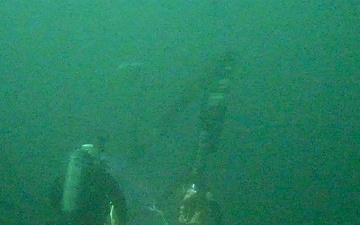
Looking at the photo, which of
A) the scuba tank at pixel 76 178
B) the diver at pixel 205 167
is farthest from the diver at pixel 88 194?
the diver at pixel 205 167

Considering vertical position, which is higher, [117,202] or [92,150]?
[92,150]

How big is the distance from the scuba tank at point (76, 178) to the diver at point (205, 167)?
1.52 m

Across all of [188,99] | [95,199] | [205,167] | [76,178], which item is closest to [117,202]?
[95,199]

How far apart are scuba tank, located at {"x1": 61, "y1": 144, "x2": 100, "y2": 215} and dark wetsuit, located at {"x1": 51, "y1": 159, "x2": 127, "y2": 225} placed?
0.05 ft

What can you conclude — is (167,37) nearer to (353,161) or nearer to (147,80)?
(147,80)

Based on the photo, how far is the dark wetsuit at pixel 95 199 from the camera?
3.32 m

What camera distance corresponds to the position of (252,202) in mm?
11070

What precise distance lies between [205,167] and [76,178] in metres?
2.30

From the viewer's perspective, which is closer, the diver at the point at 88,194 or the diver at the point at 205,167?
the diver at the point at 88,194

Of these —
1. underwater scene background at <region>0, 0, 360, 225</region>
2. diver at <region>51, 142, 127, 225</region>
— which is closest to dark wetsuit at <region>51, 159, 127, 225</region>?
diver at <region>51, 142, 127, 225</region>

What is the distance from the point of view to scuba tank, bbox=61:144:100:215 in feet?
10.8

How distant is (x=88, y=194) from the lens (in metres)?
3.39

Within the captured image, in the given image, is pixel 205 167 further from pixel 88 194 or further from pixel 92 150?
pixel 88 194

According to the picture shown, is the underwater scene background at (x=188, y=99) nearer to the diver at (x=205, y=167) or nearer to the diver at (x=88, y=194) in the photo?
the diver at (x=205, y=167)
